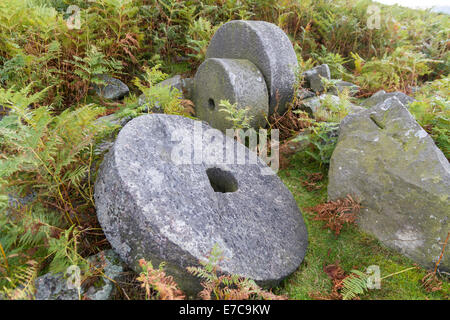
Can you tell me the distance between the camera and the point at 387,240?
10.7 feet

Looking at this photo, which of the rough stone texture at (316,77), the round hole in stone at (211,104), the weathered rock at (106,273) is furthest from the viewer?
the rough stone texture at (316,77)

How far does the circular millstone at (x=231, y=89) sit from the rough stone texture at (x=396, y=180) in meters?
1.59

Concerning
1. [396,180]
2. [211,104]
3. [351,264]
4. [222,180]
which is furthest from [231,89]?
[351,264]

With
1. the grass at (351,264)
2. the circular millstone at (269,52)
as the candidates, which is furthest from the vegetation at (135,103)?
the circular millstone at (269,52)

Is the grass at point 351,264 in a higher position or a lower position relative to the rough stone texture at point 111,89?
lower

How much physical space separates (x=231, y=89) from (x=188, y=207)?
243 centimetres

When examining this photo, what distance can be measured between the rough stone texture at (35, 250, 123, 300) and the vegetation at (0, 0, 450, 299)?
0.12 metres

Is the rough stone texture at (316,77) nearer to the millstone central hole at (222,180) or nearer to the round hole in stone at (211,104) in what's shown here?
the round hole in stone at (211,104)

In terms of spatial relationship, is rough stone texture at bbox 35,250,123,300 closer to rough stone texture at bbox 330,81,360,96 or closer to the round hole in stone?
the round hole in stone

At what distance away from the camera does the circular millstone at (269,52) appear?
4895 mm

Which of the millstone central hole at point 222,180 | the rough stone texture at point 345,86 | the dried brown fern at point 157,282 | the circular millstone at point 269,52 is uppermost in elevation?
the circular millstone at point 269,52

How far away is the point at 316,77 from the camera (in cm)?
613

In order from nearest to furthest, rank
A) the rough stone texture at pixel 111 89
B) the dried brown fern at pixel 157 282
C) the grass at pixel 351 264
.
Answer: the dried brown fern at pixel 157 282
the grass at pixel 351 264
the rough stone texture at pixel 111 89

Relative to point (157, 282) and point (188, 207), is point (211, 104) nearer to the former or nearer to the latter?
point (188, 207)
